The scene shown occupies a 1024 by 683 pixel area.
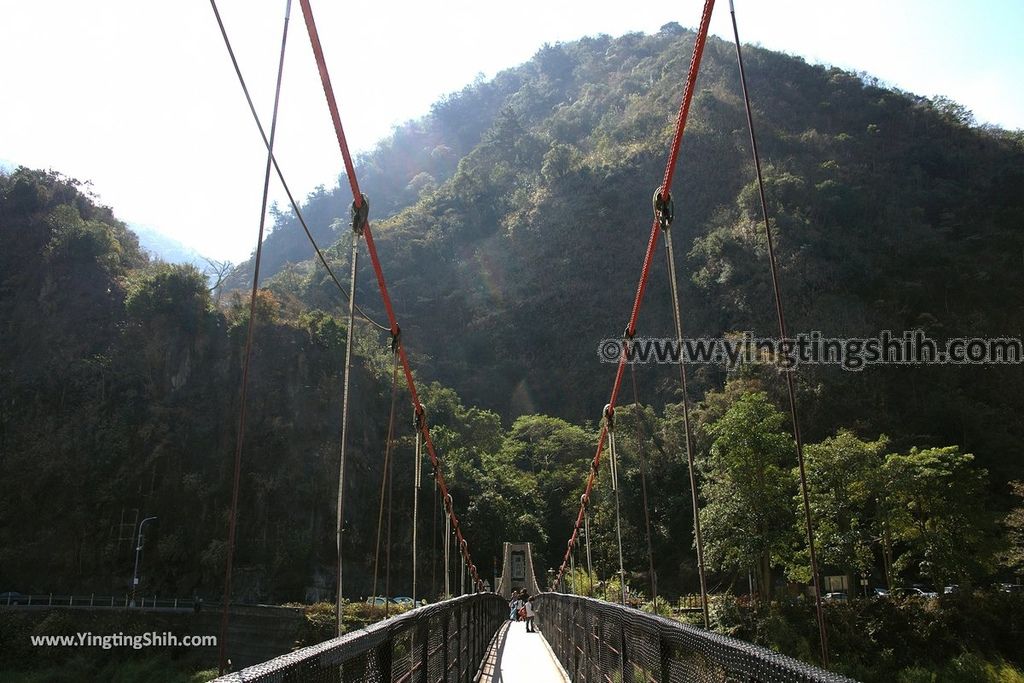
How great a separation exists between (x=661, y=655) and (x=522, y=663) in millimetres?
6695

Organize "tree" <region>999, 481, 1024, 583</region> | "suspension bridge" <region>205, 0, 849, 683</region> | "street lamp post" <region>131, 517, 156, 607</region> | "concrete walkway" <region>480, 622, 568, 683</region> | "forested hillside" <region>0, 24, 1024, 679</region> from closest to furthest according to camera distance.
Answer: "suspension bridge" <region>205, 0, 849, 683</region>, "concrete walkway" <region>480, 622, 568, 683</region>, "tree" <region>999, 481, 1024, 583</region>, "forested hillside" <region>0, 24, 1024, 679</region>, "street lamp post" <region>131, 517, 156, 607</region>

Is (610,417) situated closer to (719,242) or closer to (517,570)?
(517,570)

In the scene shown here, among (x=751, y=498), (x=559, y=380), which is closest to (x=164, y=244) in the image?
(x=559, y=380)

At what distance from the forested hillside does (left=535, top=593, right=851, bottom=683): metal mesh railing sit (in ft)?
36.7

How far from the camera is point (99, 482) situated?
35531 mm

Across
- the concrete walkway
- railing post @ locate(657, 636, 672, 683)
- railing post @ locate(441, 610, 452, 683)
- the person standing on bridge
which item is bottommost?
the person standing on bridge

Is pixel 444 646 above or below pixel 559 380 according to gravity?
below

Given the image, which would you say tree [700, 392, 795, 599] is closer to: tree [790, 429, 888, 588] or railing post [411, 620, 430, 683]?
tree [790, 429, 888, 588]

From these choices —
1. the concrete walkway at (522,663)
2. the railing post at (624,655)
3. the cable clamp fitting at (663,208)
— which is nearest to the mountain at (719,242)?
the concrete walkway at (522,663)

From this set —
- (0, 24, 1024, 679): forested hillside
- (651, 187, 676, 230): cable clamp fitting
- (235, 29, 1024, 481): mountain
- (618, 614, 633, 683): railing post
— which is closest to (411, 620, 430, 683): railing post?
(618, 614, 633, 683): railing post

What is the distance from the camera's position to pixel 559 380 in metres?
68.0

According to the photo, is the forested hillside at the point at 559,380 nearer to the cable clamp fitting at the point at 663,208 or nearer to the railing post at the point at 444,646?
the railing post at the point at 444,646

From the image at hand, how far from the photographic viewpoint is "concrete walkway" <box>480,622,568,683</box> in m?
7.22

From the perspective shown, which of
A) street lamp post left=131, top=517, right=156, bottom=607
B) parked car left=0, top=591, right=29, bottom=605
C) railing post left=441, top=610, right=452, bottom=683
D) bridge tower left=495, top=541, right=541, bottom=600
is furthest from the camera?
bridge tower left=495, top=541, right=541, bottom=600
